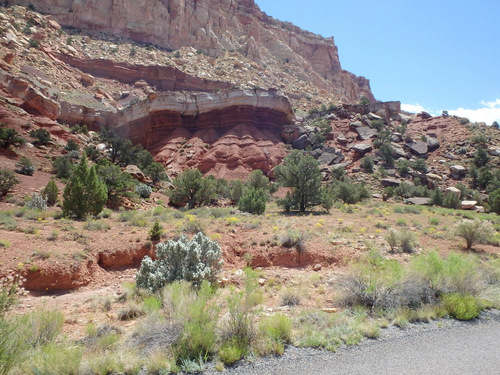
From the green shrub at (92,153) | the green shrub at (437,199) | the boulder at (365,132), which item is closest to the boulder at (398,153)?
Result: the boulder at (365,132)

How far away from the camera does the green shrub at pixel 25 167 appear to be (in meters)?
20.7

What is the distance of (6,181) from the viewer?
17188 millimetres

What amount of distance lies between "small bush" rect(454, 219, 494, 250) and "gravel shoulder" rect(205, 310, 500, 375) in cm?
636

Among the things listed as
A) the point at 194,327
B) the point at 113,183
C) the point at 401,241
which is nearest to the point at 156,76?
the point at 113,183

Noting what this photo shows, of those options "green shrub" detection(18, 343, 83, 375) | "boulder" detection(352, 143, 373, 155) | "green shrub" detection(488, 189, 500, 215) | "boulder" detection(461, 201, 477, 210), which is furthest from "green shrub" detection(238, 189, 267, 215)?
"boulder" detection(352, 143, 373, 155)

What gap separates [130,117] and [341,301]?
3767 centimetres

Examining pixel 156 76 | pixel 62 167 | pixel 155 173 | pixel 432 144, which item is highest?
pixel 156 76

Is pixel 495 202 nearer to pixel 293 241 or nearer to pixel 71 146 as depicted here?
pixel 293 241

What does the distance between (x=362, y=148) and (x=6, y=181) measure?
32.4 meters

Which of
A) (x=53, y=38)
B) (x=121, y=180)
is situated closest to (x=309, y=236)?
(x=121, y=180)

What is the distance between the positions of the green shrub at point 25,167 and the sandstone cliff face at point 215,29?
42877 millimetres

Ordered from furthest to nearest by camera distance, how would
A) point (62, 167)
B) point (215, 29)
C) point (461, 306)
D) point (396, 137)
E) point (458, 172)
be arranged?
point (215, 29) < point (396, 137) < point (458, 172) < point (62, 167) < point (461, 306)

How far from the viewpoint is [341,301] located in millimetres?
6098

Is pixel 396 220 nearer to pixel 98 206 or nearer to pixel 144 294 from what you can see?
pixel 144 294
